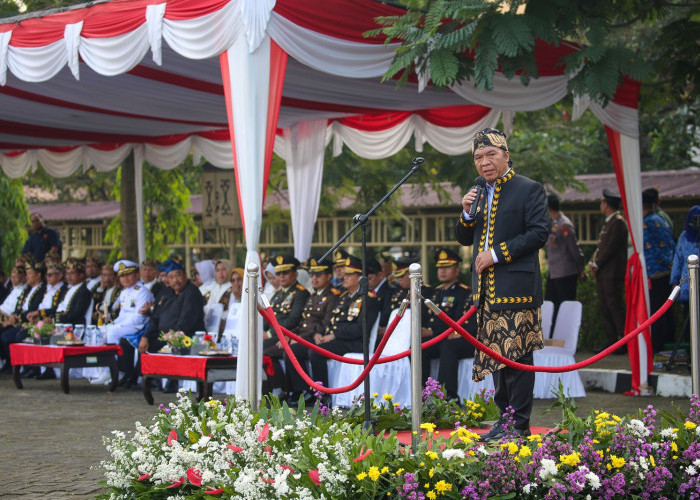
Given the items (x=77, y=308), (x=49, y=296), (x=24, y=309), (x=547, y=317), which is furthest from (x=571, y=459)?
(x=24, y=309)

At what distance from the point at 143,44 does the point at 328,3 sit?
1.54 metres

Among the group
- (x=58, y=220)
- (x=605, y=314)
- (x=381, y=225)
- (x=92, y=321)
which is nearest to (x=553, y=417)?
(x=605, y=314)

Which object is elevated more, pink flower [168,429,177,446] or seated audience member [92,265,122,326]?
seated audience member [92,265,122,326]

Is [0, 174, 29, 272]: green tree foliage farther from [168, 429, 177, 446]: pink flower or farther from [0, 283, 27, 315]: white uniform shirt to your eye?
[168, 429, 177, 446]: pink flower

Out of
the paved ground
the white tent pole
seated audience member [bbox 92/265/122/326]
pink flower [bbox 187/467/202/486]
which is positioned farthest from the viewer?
the white tent pole

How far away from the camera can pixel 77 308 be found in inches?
502

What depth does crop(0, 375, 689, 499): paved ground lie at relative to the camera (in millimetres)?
6195

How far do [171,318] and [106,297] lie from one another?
5.58 ft

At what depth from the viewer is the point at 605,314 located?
12.0 metres

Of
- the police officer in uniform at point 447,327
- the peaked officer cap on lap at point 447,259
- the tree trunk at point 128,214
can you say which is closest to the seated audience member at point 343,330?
the police officer in uniform at point 447,327

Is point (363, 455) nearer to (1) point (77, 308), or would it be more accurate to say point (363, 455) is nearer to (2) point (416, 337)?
(2) point (416, 337)

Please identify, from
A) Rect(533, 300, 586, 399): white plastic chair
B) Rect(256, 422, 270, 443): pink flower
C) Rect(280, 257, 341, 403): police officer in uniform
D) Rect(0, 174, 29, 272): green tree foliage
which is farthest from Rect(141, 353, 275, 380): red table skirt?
Rect(0, 174, 29, 272): green tree foliage

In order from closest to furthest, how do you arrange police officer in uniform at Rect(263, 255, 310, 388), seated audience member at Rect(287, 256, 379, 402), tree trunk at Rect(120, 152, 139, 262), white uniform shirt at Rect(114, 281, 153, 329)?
seated audience member at Rect(287, 256, 379, 402)
police officer in uniform at Rect(263, 255, 310, 388)
white uniform shirt at Rect(114, 281, 153, 329)
tree trunk at Rect(120, 152, 139, 262)

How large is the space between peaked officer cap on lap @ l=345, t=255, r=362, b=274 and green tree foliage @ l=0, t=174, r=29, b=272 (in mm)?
10289
